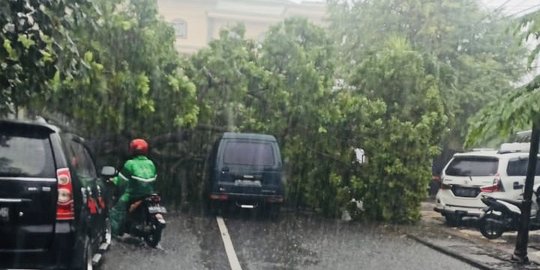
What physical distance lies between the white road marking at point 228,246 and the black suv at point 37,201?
11.2ft

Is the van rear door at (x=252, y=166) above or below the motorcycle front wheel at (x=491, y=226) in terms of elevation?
above

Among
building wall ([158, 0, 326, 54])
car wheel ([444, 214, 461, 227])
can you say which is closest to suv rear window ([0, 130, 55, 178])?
car wheel ([444, 214, 461, 227])

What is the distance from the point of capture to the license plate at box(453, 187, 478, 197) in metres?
16.4

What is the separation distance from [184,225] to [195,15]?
34.0 metres

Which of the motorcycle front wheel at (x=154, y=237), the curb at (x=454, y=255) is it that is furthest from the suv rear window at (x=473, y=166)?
the motorcycle front wheel at (x=154, y=237)

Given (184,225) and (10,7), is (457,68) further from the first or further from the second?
(10,7)

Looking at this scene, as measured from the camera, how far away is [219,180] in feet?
51.0

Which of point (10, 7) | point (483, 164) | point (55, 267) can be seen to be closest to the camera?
point (55, 267)

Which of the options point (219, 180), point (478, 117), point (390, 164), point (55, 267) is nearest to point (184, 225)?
point (219, 180)

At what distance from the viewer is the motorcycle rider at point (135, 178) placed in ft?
35.0

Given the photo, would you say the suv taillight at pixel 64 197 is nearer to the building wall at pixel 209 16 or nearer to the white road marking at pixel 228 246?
the white road marking at pixel 228 246

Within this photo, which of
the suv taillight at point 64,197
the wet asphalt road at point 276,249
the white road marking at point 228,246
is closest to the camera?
the suv taillight at point 64,197

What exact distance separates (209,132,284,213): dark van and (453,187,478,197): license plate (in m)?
4.18

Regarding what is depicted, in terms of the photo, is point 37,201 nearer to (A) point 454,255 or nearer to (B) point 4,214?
(B) point 4,214
